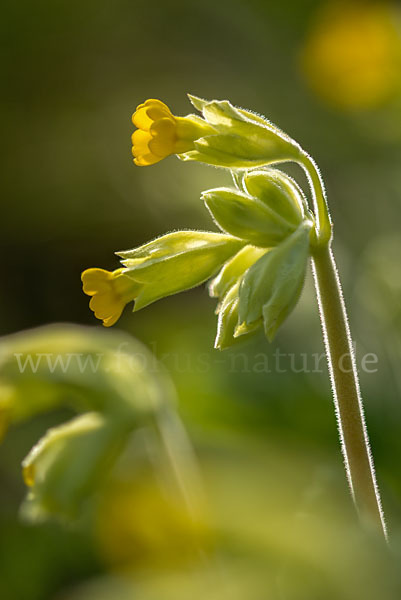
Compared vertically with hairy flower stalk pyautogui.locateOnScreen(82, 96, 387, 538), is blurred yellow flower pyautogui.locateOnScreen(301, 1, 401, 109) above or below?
above

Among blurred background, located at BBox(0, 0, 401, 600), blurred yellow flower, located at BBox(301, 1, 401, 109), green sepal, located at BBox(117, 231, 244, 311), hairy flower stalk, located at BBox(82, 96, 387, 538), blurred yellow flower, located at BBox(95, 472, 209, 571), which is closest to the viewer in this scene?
blurred background, located at BBox(0, 0, 401, 600)

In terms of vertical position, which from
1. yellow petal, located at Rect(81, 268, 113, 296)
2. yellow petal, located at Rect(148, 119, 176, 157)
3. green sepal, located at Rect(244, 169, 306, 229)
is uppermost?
yellow petal, located at Rect(148, 119, 176, 157)

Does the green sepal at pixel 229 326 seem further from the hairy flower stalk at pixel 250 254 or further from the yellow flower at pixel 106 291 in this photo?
the yellow flower at pixel 106 291

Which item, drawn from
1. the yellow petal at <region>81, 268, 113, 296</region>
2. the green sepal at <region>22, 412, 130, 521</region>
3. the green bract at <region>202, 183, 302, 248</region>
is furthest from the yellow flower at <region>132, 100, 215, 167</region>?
the green sepal at <region>22, 412, 130, 521</region>

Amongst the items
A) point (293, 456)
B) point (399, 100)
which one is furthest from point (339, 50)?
point (293, 456)

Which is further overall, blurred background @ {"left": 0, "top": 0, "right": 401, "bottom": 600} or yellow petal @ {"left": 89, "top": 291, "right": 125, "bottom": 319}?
yellow petal @ {"left": 89, "top": 291, "right": 125, "bottom": 319}

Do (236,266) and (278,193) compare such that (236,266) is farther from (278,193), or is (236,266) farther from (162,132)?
(162,132)

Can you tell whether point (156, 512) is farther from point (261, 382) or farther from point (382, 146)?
point (382, 146)

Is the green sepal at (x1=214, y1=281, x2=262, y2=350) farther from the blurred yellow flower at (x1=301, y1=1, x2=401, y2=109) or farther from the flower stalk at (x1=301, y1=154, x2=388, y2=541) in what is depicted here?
the blurred yellow flower at (x1=301, y1=1, x2=401, y2=109)
